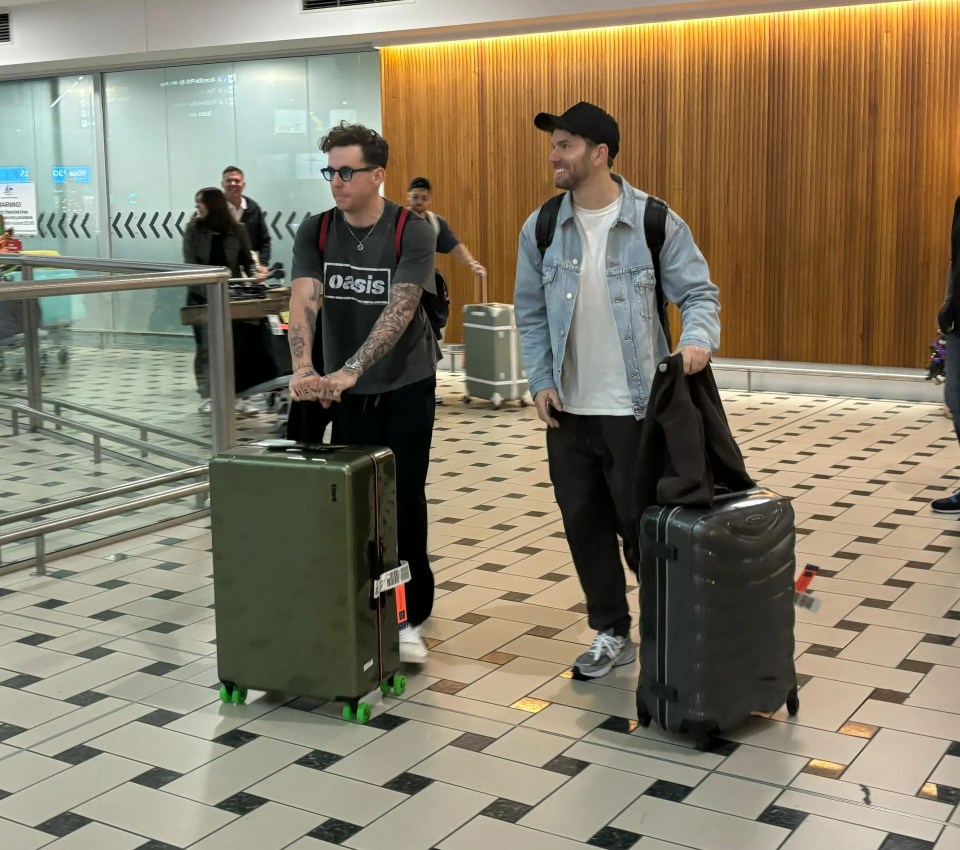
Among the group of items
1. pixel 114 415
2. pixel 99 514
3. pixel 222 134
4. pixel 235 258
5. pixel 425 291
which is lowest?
pixel 99 514

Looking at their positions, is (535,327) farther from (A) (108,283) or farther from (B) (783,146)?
(B) (783,146)

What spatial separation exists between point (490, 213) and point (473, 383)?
2553mm

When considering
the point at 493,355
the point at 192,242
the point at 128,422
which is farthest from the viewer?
the point at 493,355

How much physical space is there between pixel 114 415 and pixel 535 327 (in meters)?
3.23

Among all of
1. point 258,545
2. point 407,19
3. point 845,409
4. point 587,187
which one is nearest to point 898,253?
point 845,409

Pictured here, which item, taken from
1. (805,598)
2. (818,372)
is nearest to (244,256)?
(818,372)

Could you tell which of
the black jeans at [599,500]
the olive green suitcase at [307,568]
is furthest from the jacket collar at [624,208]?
the olive green suitcase at [307,568]

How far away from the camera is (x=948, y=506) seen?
599 cm

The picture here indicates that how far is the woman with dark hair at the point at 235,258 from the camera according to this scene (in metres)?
7.65

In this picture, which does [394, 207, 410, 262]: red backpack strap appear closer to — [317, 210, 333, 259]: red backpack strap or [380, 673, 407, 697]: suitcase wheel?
[317, 210, 333, 259]: red backpack strap

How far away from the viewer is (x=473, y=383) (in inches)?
379

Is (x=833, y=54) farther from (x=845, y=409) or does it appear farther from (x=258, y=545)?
(x=258, y=545)

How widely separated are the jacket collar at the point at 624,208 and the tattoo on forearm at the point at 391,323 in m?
0.48

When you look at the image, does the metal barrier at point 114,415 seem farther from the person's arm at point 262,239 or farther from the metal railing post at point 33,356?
the person's arm at point 262,239
